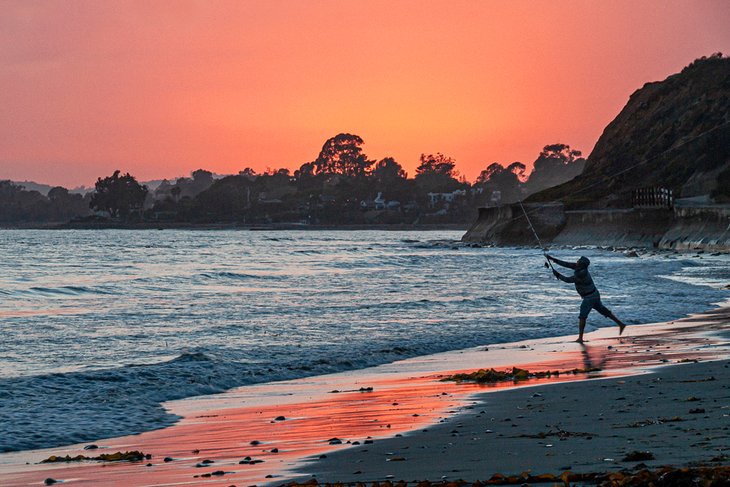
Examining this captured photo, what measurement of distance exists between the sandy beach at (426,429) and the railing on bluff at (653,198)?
67.3 meters

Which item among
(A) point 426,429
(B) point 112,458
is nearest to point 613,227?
(A) point 426,429

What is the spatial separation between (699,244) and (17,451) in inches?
2245

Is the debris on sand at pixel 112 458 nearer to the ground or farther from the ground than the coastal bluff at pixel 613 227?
nearer to the ground

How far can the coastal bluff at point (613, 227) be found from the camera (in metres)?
61.7

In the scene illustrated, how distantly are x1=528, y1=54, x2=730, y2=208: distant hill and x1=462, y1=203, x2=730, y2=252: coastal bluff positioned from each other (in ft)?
21.0

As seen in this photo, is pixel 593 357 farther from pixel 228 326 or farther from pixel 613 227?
pixel 613 227

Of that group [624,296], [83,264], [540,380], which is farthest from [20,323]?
[83,264]

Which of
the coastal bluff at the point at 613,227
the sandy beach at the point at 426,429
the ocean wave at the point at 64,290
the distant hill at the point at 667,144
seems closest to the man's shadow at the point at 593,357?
the sandy beach at the point at 426,429

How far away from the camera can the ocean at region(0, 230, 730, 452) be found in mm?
11203

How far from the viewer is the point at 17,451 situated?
854 cm

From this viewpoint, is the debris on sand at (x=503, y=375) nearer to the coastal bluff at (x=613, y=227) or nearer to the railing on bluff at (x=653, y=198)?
the coastal bluff at (x=613, y=227)

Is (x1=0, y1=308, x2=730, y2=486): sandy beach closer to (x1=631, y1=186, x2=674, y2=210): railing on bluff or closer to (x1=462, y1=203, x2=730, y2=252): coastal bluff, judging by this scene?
(x1=462, y1=203, x2=730, y2=252): coastal bluff

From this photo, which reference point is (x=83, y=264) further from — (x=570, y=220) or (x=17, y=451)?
(x=570, y=220)

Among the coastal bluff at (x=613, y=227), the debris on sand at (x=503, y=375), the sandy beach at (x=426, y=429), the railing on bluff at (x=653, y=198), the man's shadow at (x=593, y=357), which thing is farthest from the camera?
the railing on bluff at (x=653, y=198)
